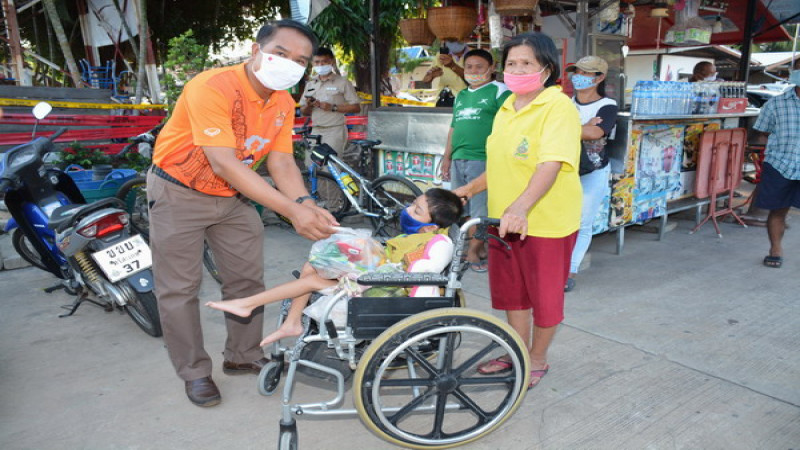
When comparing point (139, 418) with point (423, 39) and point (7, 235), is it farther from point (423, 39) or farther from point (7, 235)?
point (423, 39)

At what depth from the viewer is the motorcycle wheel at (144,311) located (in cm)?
331

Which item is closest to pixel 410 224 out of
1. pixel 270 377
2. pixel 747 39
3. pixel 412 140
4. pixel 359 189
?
pixel 270 377

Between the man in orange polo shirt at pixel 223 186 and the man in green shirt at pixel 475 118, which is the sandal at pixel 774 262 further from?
the man in orange polo shirt at pixel 223 186

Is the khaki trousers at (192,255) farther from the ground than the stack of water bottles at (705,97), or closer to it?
closer to it

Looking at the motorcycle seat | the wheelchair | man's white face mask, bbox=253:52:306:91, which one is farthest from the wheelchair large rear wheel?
the motorcycle seat

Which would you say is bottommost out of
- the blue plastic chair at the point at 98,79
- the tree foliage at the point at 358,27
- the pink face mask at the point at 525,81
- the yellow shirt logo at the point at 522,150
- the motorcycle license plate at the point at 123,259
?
the motorcycle license plate at the point at 123,259

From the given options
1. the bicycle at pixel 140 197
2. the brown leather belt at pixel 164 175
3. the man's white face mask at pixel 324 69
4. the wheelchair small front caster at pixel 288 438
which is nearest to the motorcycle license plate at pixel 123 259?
the brown leather belt at pixel 164 175

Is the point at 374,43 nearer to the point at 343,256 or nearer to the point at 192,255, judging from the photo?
the point at 192,255

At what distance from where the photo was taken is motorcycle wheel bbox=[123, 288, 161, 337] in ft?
10.8

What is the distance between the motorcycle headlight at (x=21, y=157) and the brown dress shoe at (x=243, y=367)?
193 cm

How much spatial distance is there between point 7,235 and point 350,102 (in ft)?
12.1

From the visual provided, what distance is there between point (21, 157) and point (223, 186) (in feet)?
6.45

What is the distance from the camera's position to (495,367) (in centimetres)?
298

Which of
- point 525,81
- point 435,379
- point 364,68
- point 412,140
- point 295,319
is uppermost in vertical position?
point 364,68
